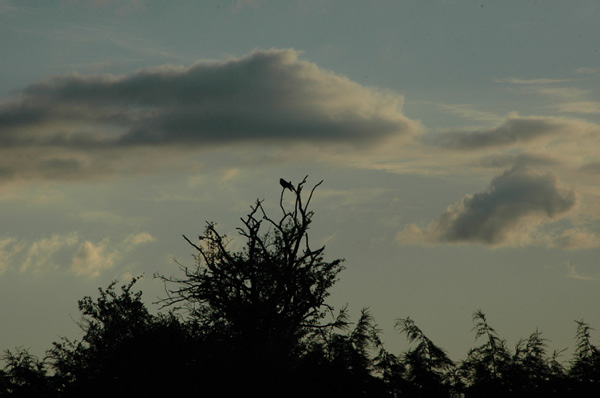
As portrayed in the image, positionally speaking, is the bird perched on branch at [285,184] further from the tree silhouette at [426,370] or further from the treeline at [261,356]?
the tree silhouette at [426,370]

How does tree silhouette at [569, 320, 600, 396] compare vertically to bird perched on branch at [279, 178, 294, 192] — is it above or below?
below

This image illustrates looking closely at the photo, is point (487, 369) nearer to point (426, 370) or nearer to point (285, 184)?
point (426, 370)

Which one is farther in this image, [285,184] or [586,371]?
[285,184]

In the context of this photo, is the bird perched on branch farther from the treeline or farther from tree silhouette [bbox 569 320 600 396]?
tree silhouette [bbox 569 320 600 396]

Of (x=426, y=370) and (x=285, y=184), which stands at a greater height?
(x=285, y=184)

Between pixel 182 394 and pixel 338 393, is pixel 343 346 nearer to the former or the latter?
pixel 338 393

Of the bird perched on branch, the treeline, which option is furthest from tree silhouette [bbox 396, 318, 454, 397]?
the bird perched on branch

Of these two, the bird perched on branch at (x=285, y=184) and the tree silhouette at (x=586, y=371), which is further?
the bird perched on branch at (x=285, y=184)

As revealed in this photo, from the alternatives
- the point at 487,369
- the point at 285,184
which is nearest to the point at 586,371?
the point at 487,369

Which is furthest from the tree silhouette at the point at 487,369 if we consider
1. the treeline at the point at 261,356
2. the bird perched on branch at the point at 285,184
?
the bird perched on branch at the point at 285,184

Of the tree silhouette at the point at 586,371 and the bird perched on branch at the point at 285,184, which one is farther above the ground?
the bird perched on branch at the point at 285,184

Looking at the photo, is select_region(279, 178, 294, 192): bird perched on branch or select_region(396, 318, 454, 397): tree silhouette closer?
select_region(396, 318, 454, 397): tree silhouette

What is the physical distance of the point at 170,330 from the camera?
3062cm

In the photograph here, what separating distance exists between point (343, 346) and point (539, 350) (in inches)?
254
